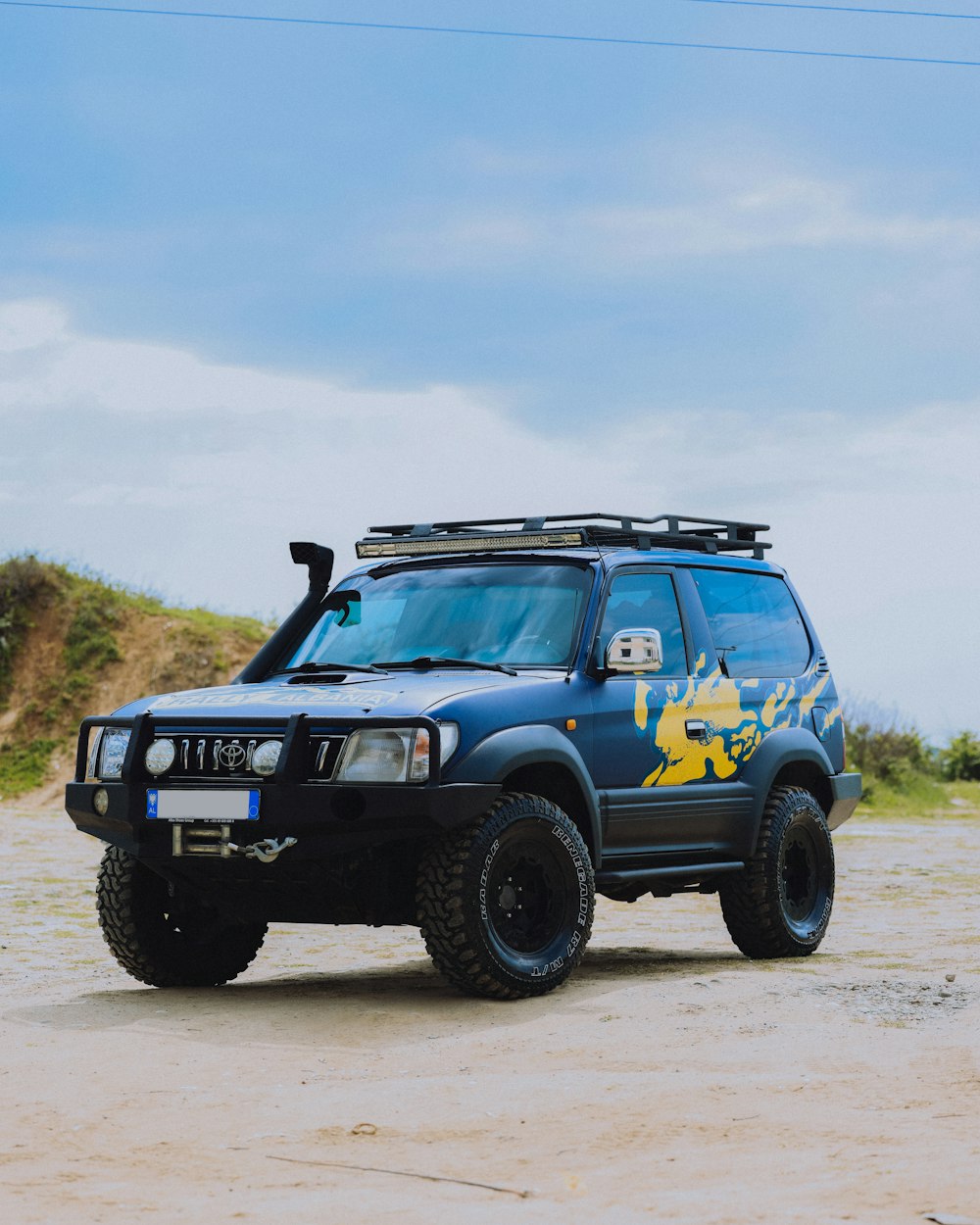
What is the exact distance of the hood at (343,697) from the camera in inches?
317

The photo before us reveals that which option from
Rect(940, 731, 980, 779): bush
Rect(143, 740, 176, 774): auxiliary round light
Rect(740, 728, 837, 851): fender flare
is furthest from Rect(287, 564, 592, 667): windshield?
Rect(940, 731, 980, 779): bush

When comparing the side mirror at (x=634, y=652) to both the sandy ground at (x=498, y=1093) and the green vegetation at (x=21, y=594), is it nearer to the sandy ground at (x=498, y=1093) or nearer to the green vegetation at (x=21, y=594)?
the sandy ground at (x=498, y=1093)

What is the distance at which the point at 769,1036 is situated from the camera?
7.26 m

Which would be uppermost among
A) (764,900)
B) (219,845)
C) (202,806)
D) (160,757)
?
(160,757)

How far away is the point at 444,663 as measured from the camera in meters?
8.88

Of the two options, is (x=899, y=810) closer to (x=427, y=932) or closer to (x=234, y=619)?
(x=234, y=619)

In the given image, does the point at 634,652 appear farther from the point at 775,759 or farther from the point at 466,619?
the point at 775,759

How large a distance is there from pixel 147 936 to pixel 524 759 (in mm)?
2195

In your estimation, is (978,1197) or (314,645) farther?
(314,645)

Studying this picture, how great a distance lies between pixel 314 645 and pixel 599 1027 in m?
3.00

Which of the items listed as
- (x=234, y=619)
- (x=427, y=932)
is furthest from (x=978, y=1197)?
(x=234, y=619)

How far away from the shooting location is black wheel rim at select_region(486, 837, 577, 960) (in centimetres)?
822

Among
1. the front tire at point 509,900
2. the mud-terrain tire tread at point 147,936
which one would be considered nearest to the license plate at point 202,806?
the mud-terrain tire tread at point 147,936

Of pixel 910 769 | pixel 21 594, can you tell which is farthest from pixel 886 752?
pixel 21 594
